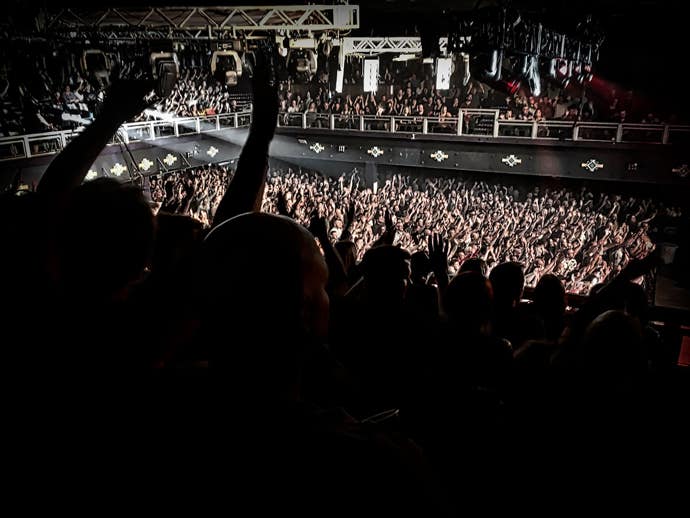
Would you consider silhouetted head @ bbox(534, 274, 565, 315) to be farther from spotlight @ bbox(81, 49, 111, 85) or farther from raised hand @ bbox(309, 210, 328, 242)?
spotlight @ bbox(81, 49, 111, 85)

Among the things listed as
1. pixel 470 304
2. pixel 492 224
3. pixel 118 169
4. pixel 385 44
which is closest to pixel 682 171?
pixel 492 224

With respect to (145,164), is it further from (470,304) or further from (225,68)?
(470,304)

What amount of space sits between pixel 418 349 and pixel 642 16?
17.1 meters

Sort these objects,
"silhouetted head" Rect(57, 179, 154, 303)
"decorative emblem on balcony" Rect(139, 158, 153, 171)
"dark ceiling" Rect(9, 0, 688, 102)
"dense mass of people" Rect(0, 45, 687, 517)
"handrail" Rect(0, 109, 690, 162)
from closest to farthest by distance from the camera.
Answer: "dense mass of people" Rect(0, 45, 687, 517) → "silhouetted head" Rect(57, 179, 154, 303) → "handrail" Rect(0, 109, 690, 162) → "dark ceiling" Rect(9, 0, 688, 102) → "decorative emblem on balcony" Rect(139, 158, 153, 171)

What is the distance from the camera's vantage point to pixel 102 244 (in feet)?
4.01

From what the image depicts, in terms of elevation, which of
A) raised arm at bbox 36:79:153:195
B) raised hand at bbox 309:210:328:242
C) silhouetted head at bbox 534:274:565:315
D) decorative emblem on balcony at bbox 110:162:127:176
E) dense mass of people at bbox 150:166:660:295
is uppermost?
raised arm at bbox 36:79:153:195

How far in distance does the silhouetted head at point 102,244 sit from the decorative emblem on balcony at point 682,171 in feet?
50.2

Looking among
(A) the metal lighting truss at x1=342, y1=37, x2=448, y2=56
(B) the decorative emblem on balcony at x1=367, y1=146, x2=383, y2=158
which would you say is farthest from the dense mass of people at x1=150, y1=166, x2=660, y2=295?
(A) the metal lighting truss at x1=342, y1=37, x2=448, y2=56

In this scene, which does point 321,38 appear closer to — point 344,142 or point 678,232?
point 344,142

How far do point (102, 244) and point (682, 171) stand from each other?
50.7 ft

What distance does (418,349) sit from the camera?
1858 mm

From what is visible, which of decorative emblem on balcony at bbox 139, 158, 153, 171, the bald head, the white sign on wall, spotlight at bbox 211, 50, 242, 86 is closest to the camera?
the bald head

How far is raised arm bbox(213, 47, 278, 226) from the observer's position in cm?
172

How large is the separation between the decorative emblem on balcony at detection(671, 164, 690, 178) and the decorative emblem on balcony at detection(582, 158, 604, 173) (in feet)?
5.80
